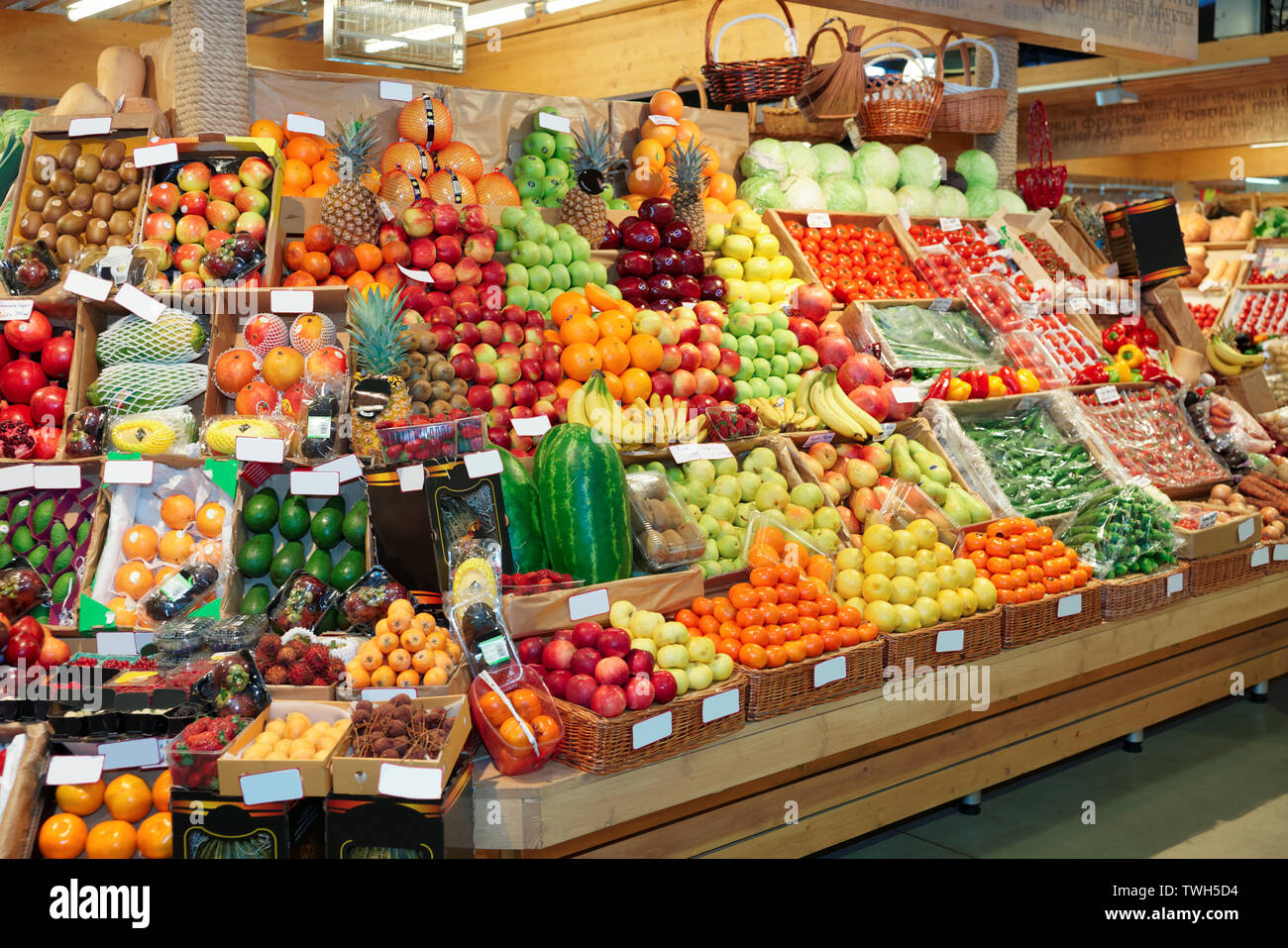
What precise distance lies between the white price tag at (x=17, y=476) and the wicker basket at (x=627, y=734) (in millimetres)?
1795

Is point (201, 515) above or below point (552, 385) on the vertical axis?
below

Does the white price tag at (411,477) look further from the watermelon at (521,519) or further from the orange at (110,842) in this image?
the orange at (110,842)

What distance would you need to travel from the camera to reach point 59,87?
6512mm

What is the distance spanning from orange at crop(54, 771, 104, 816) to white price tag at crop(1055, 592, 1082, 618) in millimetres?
2882

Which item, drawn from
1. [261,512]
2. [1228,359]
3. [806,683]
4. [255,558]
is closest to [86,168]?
[261,512]

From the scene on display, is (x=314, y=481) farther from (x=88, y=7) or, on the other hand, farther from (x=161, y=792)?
(x=88, y=7)

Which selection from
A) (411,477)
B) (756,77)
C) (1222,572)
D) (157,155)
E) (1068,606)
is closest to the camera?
(411,477)

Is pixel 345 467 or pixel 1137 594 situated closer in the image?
pixel 345 467

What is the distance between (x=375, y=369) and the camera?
10.8ft

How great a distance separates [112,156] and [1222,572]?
433 cm
